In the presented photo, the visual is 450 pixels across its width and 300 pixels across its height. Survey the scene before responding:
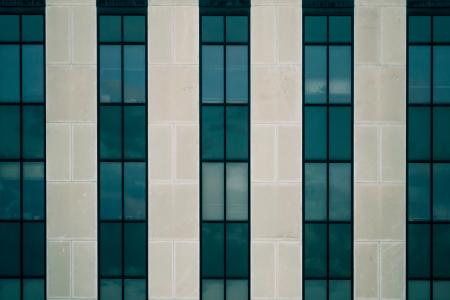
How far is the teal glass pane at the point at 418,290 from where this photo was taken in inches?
598

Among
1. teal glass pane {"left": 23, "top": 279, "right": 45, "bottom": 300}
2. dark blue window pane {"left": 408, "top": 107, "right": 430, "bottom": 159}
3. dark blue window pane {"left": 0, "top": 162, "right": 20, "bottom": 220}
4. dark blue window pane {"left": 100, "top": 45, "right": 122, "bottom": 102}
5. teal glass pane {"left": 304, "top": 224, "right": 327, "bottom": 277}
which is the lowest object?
teal glass pane {"left": 23, "top": 279, "right": 45, "bottom": 300}

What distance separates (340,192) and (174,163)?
5.47 metres

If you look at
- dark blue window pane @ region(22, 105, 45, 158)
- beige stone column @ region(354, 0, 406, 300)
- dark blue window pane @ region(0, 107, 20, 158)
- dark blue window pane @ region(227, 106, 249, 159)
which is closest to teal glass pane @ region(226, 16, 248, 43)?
dark blue window pane @ region(227, 106, 249, 159)

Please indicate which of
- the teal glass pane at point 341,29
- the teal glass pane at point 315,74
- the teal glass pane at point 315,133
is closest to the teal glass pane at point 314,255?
the teal glass pane at point 315,133

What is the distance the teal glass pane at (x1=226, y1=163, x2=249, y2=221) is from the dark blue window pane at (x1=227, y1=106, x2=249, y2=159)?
1.17ft

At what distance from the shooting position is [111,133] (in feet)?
50.3

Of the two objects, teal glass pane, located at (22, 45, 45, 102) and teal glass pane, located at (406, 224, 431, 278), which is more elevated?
teal glass pane, located at (22, 45, 45, 102)

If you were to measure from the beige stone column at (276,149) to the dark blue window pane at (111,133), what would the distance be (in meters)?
4.36

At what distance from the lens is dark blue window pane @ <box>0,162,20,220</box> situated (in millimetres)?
15305

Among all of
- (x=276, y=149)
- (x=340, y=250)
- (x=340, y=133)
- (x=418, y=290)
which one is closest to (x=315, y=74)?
(x=340, y=133)

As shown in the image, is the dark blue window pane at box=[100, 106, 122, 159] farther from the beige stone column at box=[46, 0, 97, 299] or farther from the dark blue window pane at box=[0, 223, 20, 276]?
the dark blue window pane at box=[0, 223, 20, 276]

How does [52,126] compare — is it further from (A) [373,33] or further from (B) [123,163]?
(A) [373,33]

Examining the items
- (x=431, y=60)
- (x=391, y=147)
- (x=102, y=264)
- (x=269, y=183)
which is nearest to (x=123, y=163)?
(x=102, y=264)

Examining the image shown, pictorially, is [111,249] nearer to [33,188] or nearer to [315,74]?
[33,188]
